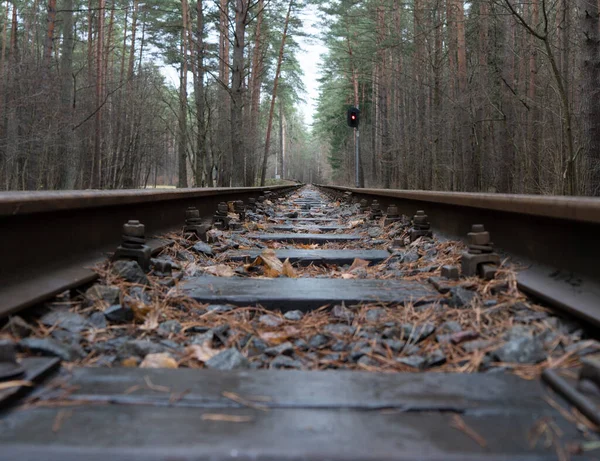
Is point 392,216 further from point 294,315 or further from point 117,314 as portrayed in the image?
point 117,314

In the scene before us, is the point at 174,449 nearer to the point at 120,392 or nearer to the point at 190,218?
the point at 120,392

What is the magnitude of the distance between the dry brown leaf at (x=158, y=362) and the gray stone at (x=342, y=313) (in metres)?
0.76

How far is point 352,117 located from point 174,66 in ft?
40.2

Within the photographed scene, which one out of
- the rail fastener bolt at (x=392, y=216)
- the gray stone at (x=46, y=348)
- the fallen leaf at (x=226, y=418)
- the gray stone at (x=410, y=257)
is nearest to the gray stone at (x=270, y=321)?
the gray stone at (x=46, y=348)

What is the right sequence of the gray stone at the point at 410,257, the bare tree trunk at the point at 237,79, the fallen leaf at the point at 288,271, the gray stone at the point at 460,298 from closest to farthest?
the gray stone at the point at 460,298 → the fallen leaf at the point at 288,271 → the gray stone at the point at 410,257 → the bare tree trunk at the point at 237,79

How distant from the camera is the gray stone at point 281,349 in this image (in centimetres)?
166

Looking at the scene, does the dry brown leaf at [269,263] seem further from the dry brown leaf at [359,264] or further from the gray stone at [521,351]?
the gray stone at [521,351]

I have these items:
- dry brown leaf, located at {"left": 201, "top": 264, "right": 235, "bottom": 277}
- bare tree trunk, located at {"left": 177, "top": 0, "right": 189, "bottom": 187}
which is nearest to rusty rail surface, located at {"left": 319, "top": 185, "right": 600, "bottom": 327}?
dry brown leaf, located at {"left": 201, "top": 264, "right": 235, "bottom": 277}

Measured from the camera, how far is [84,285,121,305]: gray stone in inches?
75.2

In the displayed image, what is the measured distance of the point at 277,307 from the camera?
2162mm

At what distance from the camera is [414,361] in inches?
60.1

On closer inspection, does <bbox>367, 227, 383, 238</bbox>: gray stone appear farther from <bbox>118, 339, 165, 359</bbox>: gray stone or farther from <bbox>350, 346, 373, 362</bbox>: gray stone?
<bbox>118, 339, 165, 359</bbox>: gray stone

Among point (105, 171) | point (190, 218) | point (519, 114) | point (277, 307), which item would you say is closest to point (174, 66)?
point (105, 171)

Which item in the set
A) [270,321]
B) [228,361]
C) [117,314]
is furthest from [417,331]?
[117,314]
